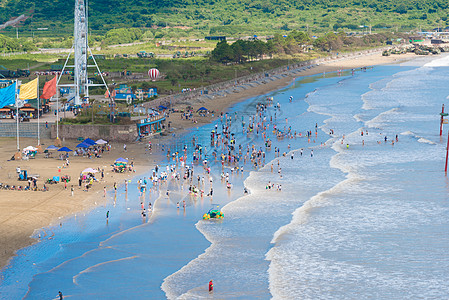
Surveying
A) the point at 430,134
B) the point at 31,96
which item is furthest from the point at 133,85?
the point at 430,134

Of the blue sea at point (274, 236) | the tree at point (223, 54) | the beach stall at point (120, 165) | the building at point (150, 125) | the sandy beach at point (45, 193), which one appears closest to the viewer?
the blue sea at point (274, 236)

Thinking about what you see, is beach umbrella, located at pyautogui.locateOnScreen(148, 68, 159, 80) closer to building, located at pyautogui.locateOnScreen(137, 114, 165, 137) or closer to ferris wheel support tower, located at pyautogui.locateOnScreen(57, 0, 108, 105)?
ferris wheel support tower, located at pyautogui.locateOnScreen(57, 0, 108, 105)

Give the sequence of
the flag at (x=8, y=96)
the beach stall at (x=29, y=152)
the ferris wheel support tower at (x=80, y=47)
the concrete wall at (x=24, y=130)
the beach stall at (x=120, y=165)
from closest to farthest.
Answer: the beach stall at (x=120, y=165)
the beach stall at (x=29, y=152)
the flag at (x=8, y=96)
the concrete wall at (x=24, y=130)
the ferris wheel support tower at (x=80, y=47)

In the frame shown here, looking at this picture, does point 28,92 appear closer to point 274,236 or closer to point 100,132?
point 100,132

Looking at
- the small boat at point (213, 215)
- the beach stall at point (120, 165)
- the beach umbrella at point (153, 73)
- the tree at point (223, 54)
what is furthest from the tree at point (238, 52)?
the small boat at point (213, 215)

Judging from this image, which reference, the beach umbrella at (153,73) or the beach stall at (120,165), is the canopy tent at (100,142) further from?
the beach umbrella at (153,73)

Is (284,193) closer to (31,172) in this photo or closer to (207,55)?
(31,172)

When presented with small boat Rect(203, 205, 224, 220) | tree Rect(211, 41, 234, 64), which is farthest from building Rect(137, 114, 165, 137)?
tree Rect(211, 41, 234, 64)
